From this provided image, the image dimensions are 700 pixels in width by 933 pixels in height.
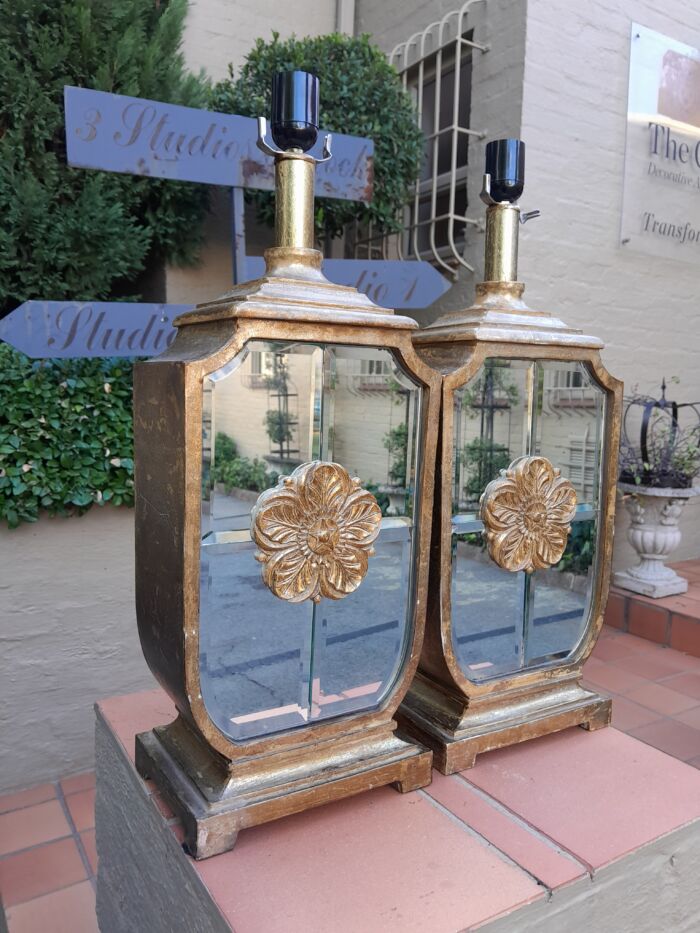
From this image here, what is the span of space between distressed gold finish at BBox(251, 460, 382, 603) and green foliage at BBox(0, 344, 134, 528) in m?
1.69

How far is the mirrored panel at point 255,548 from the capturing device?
801 mm

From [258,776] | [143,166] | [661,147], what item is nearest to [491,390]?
[258,776]

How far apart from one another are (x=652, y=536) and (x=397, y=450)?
2.63 m

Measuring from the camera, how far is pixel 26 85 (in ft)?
7.49

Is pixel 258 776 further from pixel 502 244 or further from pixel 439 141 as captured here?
pixel 439 141

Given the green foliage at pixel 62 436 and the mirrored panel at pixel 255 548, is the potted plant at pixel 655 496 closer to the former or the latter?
the green foliage at pixel 62 436

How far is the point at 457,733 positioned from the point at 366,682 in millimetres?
167

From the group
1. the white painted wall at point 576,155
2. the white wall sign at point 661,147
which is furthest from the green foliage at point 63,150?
the white wall sign at point 661,147

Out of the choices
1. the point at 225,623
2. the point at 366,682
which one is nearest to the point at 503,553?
the point at 366,682

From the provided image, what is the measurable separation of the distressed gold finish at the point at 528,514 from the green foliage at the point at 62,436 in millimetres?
1685

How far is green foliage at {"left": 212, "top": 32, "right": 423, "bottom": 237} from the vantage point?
277 centimetres

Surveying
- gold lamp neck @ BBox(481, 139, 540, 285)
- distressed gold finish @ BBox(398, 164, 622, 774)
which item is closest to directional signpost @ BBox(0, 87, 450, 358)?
gold lamp neck @ BBox(481, 139, 540, 285)

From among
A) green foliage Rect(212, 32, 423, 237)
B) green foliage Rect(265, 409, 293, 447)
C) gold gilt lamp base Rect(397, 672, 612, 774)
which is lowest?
gold gilt lamp base Rect(397, 672, 612, 774)

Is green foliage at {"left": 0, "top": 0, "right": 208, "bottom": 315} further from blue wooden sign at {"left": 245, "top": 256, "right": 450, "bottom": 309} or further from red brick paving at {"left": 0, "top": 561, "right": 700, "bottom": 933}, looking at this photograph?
red brick paving at {"left": 0, "top": 561, "right": 700, "bottom": 933}
